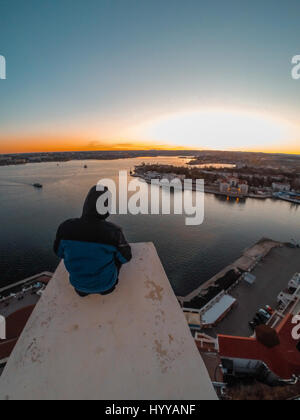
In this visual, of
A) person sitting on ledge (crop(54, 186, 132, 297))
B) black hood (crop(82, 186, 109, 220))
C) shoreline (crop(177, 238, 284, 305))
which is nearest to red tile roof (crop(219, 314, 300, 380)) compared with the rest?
shoreline (crop(177, 238, 284, 305))

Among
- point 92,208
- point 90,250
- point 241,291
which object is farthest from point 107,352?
point 241,291

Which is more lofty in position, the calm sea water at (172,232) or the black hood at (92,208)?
the black hood at (92,208)

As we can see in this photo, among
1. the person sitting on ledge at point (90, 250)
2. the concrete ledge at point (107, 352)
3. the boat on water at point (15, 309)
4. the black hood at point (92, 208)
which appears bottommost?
the boat on water at point (15, 309)

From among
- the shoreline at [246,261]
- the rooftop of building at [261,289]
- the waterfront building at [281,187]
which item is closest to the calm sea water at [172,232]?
the shoreline at [246,261]

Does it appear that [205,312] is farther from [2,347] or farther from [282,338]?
[2,347]

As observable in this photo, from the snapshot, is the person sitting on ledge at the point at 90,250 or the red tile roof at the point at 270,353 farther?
the red tile roof at the point at 270,353

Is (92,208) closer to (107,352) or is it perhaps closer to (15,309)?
(107,352)

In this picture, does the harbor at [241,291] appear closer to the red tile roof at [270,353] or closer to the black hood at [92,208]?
the red tile roof at [270,353]
